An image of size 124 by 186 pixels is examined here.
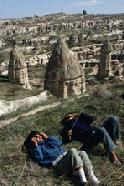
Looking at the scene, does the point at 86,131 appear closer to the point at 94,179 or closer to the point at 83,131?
the point at 83,131

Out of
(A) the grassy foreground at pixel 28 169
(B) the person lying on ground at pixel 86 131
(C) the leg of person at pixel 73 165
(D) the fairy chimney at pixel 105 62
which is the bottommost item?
(D) the fairy chimney at pixel 105 62

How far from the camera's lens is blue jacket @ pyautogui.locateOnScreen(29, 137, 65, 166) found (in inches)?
320

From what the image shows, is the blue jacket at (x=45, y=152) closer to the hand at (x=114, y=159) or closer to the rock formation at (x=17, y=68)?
the hand at (x=114, y=159)

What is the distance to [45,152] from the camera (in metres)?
8.13

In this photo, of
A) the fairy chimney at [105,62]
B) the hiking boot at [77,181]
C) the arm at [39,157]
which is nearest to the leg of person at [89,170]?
the hiking boot at [77,181]

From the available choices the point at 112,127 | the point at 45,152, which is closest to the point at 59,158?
the point at 45,152

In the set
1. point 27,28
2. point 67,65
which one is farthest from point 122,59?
point 27,28

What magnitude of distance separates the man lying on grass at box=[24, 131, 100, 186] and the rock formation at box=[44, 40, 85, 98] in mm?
19131

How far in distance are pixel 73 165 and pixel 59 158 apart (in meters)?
0.59

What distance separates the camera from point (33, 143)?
8164 millimetres

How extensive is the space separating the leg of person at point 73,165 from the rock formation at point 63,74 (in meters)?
19.5

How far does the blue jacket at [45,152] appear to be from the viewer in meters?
8.12

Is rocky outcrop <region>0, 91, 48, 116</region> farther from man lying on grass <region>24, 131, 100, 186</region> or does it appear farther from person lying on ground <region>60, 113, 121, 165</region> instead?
man lying on grass <region>24, 131, 100, 186</region>

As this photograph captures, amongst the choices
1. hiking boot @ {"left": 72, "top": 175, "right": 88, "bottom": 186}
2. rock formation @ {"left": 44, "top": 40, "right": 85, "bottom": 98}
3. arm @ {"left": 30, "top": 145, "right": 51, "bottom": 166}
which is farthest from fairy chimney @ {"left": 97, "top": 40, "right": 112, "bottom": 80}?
hiking boot @ {"left": 72, "top": 175, "right": 88, "bottom": 186}
